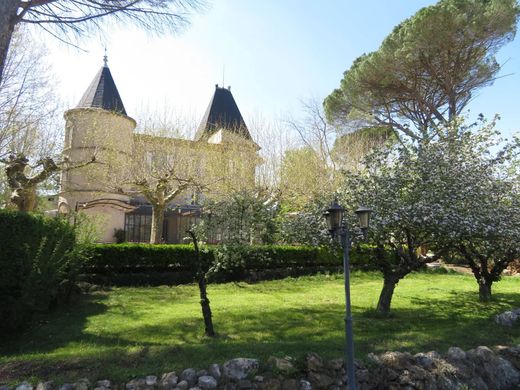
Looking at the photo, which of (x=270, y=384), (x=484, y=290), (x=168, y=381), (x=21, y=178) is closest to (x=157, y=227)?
(x=21, y=178)

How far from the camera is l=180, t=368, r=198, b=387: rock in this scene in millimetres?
4516

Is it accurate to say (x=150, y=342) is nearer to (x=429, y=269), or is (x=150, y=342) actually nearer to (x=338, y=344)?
(x=338, y=344)

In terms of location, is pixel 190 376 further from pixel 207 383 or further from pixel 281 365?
pixel 281 365

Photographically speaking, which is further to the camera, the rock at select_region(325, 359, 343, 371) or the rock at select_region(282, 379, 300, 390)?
the rock at select_region(325, 359, 343, 371)

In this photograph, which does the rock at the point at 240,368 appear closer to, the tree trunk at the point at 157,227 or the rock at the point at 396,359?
the rock at the point at 396,359

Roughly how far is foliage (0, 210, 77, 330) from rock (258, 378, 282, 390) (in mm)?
4290

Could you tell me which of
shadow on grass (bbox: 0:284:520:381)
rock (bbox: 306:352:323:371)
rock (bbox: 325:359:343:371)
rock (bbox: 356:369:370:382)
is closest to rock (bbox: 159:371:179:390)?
shadow on grass (bbox: 0:284:520:381)

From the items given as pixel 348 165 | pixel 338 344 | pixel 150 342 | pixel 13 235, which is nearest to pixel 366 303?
pixel 338 344

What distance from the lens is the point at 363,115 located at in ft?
73.5

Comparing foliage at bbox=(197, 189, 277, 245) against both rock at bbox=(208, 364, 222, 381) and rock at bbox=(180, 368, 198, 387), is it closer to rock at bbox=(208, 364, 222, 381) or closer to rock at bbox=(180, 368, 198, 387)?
rock at bbox=(208, 364, 222, 381)

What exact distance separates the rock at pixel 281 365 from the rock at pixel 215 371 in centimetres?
59

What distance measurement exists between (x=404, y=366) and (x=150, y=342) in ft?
12.6

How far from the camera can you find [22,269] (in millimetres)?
6777

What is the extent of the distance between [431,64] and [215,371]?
1949 centimetres
